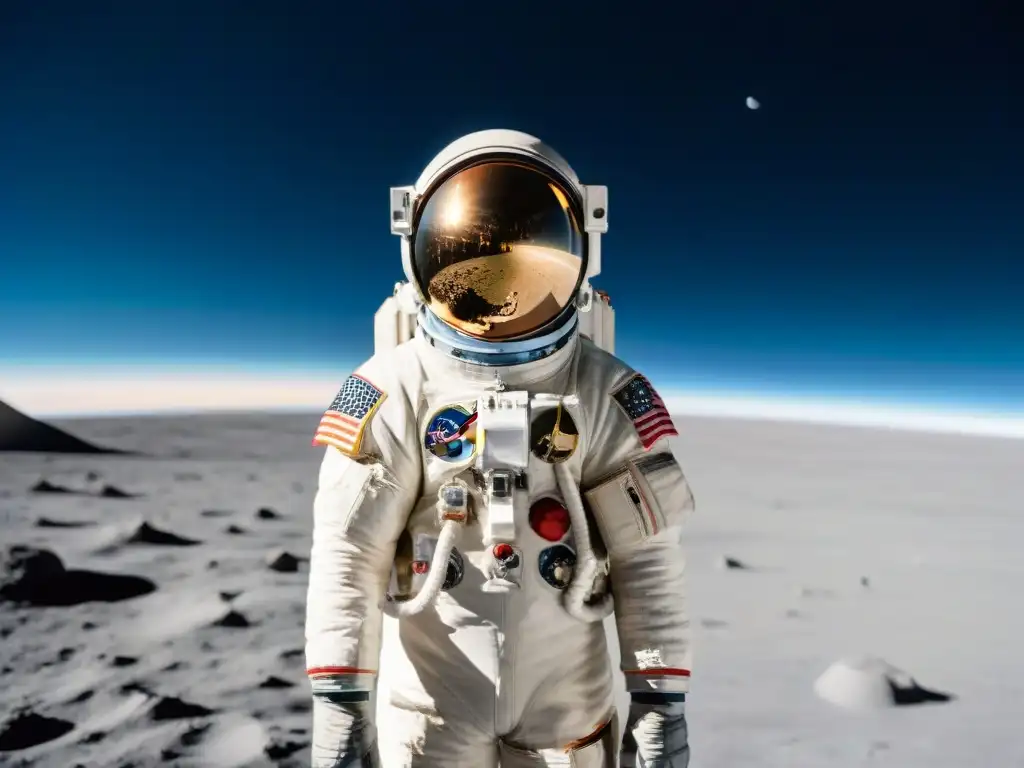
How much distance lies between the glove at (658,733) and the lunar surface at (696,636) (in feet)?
0.61

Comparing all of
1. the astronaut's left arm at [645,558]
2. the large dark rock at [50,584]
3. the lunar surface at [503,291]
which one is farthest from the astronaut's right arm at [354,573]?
the large dark rock at [50,584]

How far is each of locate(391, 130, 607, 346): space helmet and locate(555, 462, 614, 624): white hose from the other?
293mm

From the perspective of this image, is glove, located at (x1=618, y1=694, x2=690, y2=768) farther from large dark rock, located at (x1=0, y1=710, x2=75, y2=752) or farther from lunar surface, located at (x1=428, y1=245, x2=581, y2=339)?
large dark rock, located at (x1=0, y1=710, x2=75, y2=752)

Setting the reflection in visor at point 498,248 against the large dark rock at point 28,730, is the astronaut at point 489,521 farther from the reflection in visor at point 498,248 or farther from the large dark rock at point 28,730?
the large dark rock at point 28,730

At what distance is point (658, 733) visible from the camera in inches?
49.3

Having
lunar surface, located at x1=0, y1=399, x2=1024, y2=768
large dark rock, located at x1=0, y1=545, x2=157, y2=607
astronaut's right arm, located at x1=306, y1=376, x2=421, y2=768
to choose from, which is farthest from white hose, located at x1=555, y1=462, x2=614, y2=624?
large dark rock, located at x1=0, y1=545, x2=157, y2=607

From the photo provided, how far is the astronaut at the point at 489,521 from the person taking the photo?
119 cm

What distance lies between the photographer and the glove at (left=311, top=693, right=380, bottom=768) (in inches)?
45.4

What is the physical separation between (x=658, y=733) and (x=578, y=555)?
392mm

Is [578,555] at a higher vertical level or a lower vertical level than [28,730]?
higher

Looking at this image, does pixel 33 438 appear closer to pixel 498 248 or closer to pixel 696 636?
pixel 696 636

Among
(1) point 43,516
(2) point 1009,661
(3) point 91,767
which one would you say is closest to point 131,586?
(3) point 91,767

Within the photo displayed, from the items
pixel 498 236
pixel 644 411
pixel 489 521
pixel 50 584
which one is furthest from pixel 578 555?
pixel 50 584

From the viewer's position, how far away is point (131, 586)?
4262 mm
